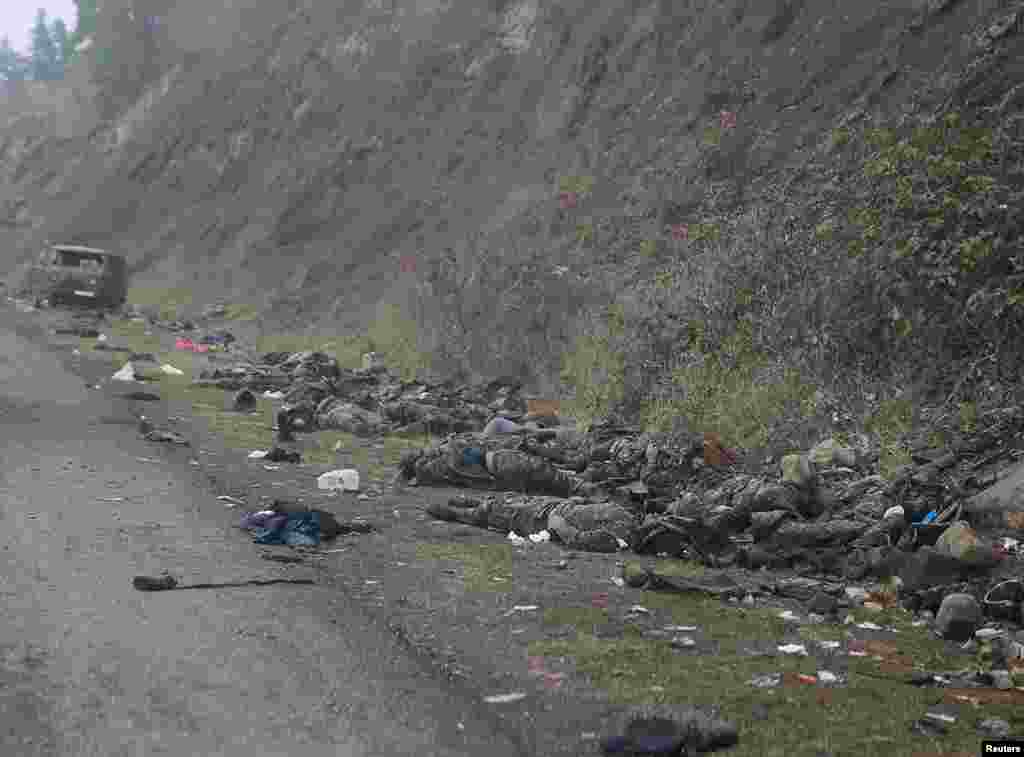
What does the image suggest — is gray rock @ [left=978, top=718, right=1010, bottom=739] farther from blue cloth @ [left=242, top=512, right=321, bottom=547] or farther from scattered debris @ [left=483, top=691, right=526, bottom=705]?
blue cloth @ [left=242, top=512, right=321, bottom=547]

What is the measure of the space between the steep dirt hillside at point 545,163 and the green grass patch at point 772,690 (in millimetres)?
5420

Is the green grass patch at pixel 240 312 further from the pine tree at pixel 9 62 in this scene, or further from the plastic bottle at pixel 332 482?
the pine tree at pixel 9 62

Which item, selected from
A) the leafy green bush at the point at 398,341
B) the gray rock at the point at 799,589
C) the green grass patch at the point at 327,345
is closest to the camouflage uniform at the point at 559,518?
the gray rock at the point at 799,589

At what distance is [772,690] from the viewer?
205 inches

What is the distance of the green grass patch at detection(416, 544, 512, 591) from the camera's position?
7.02m

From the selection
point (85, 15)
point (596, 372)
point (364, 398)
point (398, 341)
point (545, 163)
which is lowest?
point (364, 398)

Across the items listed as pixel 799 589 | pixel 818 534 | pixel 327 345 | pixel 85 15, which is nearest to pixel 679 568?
pixel 799 589

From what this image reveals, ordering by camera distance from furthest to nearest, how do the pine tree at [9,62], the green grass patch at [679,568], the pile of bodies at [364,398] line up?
the pine tree at [9,62], the pile of bodies at [364,398], the green grass patch at [679,568]

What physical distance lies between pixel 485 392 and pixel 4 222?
48701 millimetres

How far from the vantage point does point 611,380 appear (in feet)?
45.2

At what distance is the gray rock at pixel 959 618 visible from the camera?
20.2 ft

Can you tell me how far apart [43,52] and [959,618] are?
445 feet

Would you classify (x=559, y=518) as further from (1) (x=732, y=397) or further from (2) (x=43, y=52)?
(2) (x=43, y=52)

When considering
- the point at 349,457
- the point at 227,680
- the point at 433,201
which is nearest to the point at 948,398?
the point at 349,457
